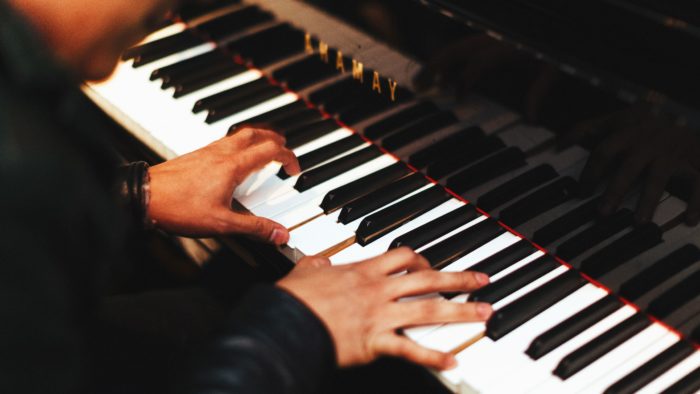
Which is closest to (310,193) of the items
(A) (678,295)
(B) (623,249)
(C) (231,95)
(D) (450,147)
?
(D) (450,147)

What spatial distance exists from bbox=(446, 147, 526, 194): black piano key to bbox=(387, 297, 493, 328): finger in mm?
314

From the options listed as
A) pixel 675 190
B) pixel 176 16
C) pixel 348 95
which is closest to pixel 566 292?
pixel 675 190

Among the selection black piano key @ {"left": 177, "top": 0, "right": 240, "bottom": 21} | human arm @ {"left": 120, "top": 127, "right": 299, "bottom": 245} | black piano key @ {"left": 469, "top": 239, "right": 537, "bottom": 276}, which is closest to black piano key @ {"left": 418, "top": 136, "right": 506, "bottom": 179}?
black piano key @ {"left": 469, "top": 239, "right": 537, "bottom": 276}

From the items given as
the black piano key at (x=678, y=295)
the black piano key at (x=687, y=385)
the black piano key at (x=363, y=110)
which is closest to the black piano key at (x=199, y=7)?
the black piano key at (x=363, y=110)

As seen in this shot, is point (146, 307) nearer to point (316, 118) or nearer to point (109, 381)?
point (109, 381)

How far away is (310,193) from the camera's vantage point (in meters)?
1.55

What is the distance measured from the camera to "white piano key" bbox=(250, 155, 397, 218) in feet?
5.01

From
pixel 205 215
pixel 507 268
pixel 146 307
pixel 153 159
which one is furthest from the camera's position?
pixel 153 159

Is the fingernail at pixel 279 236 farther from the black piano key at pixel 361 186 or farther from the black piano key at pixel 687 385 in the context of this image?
the black piano key at pixel 687 385

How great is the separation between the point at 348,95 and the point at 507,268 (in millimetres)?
560

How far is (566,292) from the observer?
1302 millimetres

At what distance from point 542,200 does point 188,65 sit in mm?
997

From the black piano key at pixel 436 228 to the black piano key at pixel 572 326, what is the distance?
29 centimetres

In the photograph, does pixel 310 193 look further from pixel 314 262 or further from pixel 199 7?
pixel 199 7
